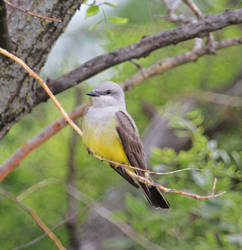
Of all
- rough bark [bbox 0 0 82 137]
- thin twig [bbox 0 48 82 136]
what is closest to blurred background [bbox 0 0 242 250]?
rough bark [bbox 0 0 82 137]

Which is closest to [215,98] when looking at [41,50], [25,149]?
[25,149]

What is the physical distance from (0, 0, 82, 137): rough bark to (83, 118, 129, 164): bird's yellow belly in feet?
1.56

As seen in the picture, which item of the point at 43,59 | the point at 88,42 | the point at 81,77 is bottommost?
the point at 88,42

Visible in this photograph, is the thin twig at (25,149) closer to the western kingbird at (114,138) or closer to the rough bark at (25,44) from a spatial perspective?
the western kingbird at (114,138)

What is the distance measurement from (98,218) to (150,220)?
4.10 ft

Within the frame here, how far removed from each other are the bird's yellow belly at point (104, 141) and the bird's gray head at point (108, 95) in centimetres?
33

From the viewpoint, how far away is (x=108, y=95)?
3543 mm

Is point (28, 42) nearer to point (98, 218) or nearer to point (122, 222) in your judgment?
point (122, 222)

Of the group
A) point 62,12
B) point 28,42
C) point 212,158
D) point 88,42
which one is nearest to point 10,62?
point 28,42

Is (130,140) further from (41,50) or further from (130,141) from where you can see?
(41,50)

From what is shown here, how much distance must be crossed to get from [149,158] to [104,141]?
1.67 metres

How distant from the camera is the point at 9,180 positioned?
491 centimetres

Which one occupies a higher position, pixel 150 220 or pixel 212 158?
pixel 212 158

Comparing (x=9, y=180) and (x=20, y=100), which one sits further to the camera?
(x=9, y=180)
